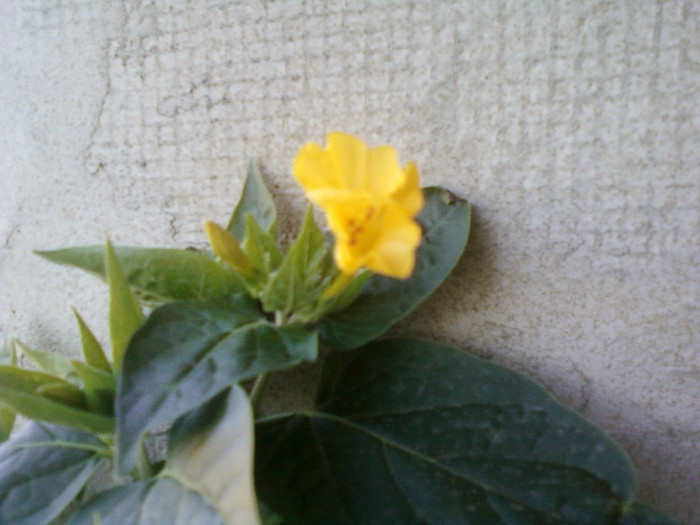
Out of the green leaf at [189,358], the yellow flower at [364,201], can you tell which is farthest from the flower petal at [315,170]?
the green leaf at [189,358]

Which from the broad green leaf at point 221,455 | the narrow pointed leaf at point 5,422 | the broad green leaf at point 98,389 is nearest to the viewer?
the broad green leaf at point 221,455

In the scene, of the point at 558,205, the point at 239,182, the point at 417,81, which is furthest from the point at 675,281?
the point at 239,182

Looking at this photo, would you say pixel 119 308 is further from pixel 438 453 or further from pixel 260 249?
pixel 438 453

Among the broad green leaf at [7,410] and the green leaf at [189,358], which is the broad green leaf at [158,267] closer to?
the green leaf at [189,358]

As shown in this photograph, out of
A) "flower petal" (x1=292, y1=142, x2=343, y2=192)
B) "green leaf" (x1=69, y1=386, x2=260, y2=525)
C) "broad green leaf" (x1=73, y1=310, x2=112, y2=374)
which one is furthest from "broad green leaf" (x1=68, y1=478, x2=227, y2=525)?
"flower petal" (x1=292, y1=142, x2=343, y2=192)

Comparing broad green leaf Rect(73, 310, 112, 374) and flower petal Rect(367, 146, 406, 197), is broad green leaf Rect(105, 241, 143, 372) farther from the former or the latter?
flower petal Rect(367, 146, 406, 197)

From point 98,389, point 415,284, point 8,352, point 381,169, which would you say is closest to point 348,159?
point 381,169
